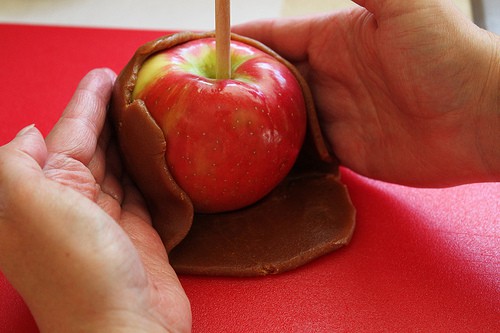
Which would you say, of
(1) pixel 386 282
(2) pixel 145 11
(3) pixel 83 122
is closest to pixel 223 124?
(3) pixel 83 122

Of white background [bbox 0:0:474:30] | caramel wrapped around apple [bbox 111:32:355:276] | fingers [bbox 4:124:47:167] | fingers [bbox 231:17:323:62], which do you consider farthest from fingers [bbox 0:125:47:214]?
white background [bbox 0:0:474:30]

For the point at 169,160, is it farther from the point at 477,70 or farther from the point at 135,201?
the point at 477,70

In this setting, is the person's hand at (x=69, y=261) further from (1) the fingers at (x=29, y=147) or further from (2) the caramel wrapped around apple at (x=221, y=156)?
(2) the caramel wrapped around apple at (x=221, y=156)

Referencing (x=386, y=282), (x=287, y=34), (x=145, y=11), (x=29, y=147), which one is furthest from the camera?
(x=145, y=11)

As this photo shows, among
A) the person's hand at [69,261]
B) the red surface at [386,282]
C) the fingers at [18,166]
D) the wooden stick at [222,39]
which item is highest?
the wooden stick at [222,39]

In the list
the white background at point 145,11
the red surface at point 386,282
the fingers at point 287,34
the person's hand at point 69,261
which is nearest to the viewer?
the person's hand at point 69,261

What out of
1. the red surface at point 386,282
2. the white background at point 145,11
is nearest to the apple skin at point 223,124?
the red surface at point 386,282

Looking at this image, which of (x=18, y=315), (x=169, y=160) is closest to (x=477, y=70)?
(x=169, y=160)

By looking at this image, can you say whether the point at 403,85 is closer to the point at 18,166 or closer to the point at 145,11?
the point at 18,166

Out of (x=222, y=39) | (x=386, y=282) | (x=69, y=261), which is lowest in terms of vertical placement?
(x=386, y=282)
